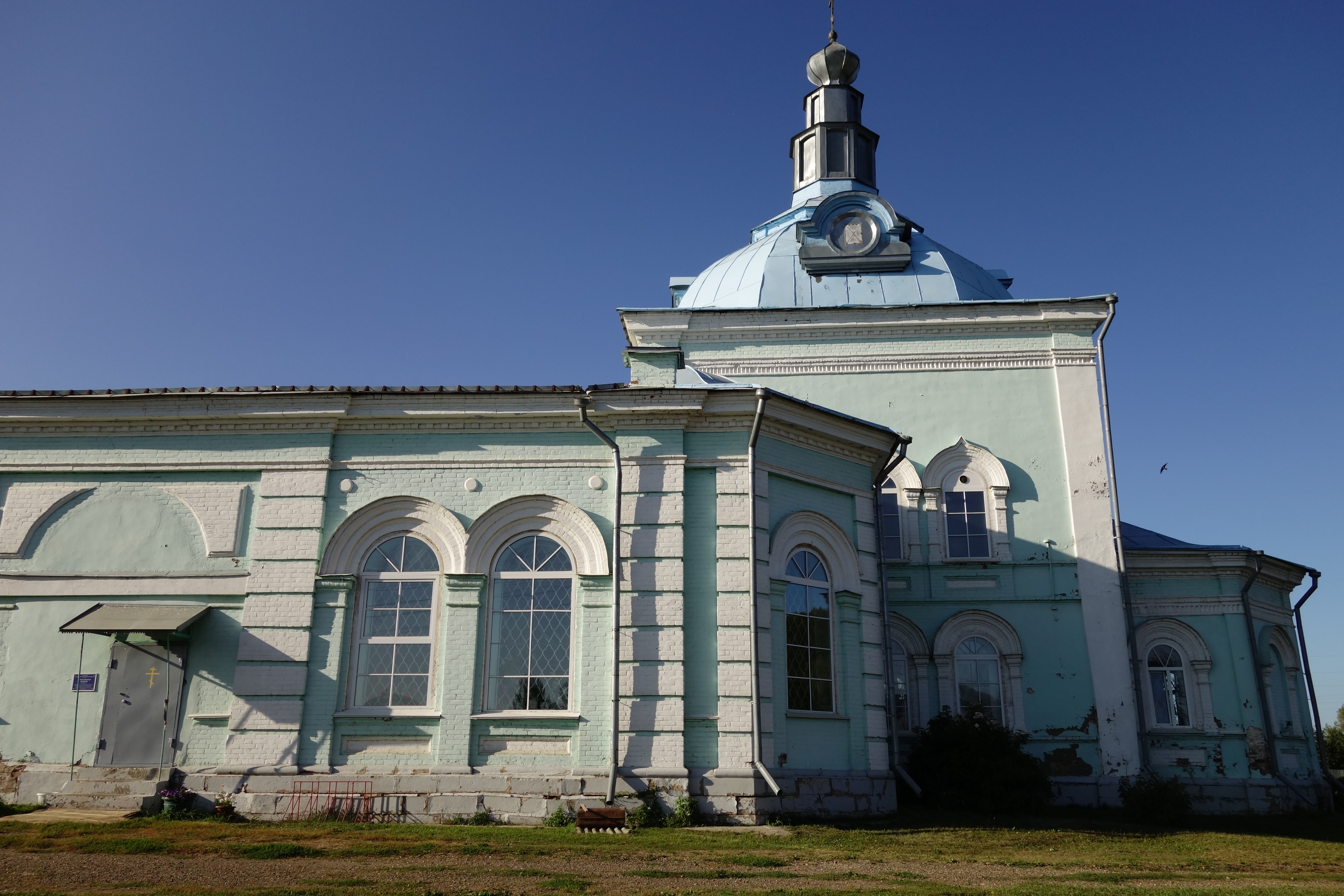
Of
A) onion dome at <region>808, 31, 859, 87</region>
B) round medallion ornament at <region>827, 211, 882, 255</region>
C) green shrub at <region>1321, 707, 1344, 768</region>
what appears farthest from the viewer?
green shrub at <region>1321, 707, 1344, 768</region>

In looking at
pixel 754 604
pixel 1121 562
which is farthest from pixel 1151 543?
pixel 754 604

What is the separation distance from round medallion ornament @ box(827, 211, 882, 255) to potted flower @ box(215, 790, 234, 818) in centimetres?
1276

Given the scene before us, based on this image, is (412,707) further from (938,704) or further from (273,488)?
(938,704)

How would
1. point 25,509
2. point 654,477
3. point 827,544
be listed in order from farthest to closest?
point 827,544 < point 25,509 < point 654,477

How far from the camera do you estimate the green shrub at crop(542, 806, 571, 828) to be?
10781 millimetres

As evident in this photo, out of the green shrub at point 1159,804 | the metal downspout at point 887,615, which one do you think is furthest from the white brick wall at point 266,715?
the green shrub at point 1159,804

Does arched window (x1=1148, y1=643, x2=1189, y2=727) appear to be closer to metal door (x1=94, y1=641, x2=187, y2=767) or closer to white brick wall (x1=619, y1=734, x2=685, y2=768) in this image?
white brick wall (x1=619, y1=734, x2=685, y2=768)

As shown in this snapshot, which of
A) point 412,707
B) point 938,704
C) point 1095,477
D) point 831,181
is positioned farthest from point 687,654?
point 831,181

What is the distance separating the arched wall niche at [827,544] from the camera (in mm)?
12523

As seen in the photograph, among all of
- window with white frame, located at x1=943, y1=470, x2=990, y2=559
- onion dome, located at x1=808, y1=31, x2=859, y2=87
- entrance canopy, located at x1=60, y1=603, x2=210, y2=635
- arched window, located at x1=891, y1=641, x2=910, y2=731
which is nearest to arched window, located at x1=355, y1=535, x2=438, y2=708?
entrance canopy, located at x1=60, y1=603, x2=210, y2=635

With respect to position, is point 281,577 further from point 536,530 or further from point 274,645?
point 536,530

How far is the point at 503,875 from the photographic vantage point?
25.6 ft

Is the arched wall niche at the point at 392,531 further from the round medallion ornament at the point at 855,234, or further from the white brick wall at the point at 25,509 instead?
the round medallion ornament at the point at 855,234

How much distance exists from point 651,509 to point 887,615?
145 inches
